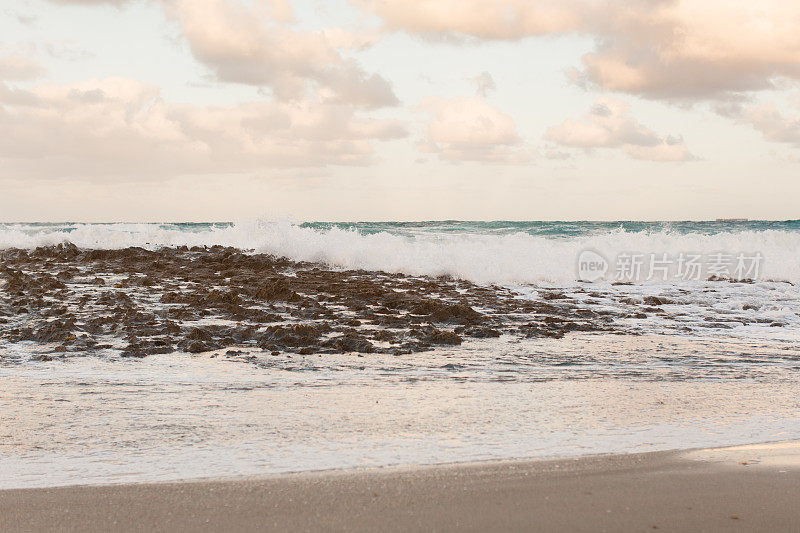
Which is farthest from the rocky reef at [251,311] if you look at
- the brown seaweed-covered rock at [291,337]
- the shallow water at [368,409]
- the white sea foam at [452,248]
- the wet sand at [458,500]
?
the wet sand at [458,500]

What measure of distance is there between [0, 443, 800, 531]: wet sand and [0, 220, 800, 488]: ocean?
268mm

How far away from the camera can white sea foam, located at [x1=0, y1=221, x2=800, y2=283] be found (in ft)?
55.7

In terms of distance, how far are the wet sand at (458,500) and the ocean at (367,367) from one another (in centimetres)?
27

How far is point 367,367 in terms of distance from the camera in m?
6.99

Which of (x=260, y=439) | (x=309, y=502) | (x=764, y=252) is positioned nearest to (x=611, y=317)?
(x=260, y=439)

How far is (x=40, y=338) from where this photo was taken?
8.16 meters

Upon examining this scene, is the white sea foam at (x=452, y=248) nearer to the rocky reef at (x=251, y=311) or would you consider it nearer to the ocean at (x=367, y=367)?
the ocean at (x=367, y=367)

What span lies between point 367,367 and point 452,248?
1264cm

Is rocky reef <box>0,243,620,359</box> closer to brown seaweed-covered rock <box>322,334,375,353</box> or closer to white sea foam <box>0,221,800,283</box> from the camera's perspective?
brown seaweed-covered rock <box>322,334,375,353</box>

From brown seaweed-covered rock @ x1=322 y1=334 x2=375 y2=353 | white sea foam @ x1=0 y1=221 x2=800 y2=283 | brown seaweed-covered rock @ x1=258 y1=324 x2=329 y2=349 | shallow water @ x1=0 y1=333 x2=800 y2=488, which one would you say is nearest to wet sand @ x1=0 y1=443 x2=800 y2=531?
shallow water @ x1=0 y1=333 x2=800 y2=488

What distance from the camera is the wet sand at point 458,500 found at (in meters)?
3.04

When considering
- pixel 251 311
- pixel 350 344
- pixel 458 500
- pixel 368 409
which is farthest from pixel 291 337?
pixel 458 500

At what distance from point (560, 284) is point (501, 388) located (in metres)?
10.2

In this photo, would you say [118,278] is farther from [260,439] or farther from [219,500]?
[219,500]
